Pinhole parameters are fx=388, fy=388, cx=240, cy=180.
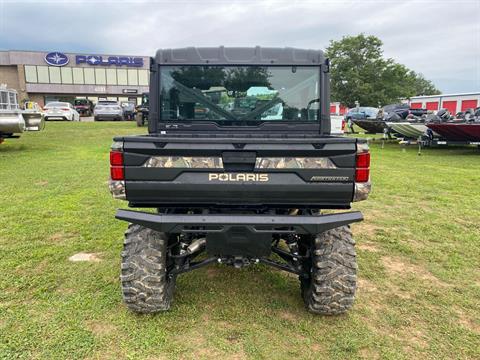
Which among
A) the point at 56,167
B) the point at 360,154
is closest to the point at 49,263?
the point at 360,154

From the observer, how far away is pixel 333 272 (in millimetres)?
2859

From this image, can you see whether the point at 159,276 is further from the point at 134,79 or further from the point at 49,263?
the point at 134,79

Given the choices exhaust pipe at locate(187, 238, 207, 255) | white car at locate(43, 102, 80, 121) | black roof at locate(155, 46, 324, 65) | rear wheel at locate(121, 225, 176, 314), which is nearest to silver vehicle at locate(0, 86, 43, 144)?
black roof at locate(155, 46, 324, 65)

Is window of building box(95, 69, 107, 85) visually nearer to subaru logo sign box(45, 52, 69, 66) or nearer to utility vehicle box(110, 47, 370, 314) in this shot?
subaru logo sign box(45, 52, 69, 66)

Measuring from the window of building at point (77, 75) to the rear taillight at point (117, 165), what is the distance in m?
55.0

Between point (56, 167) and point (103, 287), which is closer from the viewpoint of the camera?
point (103, 287)

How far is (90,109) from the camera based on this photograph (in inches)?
1485

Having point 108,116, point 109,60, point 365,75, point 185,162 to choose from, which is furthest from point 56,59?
point 185,162

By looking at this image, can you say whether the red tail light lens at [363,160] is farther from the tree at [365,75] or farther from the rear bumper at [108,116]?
the tree at [365,75]

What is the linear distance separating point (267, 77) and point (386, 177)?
5.90 metres

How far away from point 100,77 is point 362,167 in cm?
5553

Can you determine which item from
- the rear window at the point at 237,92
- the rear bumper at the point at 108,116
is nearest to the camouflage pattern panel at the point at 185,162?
the rear window at the point at 237,92

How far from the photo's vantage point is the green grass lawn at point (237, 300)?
2.63 meters

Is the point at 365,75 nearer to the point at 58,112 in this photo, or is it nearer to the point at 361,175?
the point at 58,112
